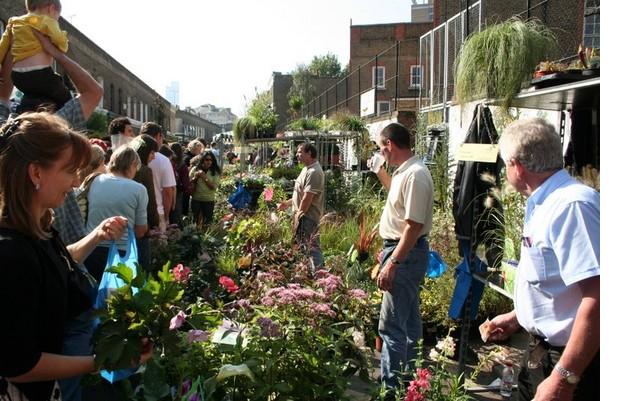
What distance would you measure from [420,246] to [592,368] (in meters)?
1.75

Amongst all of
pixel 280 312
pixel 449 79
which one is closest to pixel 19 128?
pixel 280 312

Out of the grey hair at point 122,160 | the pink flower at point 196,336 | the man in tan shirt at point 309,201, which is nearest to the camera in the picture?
the pink flower at point 196,336

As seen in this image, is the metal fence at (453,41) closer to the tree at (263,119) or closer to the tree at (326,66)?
→ the tree at (263,119)

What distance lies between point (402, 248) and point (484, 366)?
4.79 feet

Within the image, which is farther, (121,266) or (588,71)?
(588,71)

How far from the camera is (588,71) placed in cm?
304

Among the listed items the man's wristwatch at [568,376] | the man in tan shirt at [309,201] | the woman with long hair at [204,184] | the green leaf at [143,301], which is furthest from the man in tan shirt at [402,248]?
the woman with long hair at [204,184]

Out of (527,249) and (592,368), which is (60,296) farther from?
(592,368)

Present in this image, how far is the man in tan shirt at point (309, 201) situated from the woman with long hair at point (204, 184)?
2.49 meters

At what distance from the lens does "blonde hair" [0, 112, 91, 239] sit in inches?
65.4

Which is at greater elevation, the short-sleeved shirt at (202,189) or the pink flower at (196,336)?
the short-sleeved shirt at (202,189)

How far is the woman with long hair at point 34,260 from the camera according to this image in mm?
1546

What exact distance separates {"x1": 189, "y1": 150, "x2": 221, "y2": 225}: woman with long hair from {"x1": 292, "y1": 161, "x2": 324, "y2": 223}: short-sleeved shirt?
2.49 metres

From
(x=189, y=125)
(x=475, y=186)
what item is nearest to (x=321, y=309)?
(x=475, y=186)
